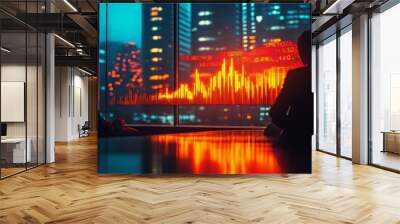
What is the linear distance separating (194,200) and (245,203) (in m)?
0.67

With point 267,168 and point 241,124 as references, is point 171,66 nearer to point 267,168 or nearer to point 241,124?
point 241,124

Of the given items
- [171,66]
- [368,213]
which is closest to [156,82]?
[171,66]

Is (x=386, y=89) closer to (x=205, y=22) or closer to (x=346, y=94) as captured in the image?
(x=346, y=94)

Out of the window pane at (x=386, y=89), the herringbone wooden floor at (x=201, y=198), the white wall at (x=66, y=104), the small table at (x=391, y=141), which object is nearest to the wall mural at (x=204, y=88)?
the herringbone wooden floor at (x=201, y=198)

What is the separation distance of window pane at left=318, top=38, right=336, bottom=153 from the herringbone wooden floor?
10.5 feet

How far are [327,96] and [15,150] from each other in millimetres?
8324

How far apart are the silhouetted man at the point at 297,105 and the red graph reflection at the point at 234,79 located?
12cm

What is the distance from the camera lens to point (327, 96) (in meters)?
10.7

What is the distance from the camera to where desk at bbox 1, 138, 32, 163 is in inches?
278

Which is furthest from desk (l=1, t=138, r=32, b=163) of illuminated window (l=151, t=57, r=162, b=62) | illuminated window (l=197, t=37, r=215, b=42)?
illuminated window (l=197, t=37, r=215, b=42)

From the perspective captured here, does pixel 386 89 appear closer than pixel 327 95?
Yes

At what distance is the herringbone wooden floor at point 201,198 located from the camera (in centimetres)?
397

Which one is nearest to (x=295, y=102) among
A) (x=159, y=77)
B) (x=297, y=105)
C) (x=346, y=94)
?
(x=297, y=105)

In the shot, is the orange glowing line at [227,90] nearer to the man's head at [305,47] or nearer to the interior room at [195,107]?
the interior room at [195,107]
